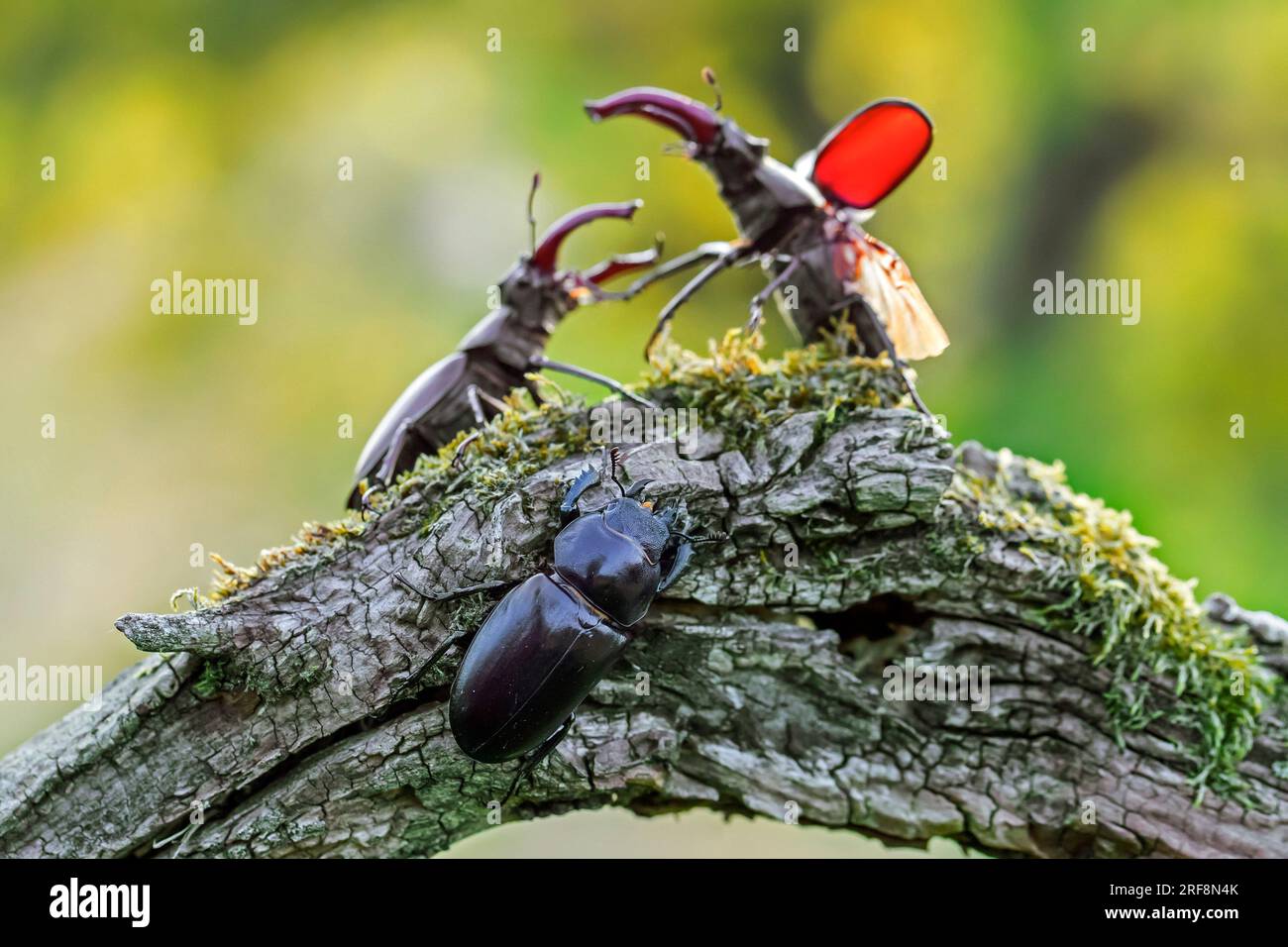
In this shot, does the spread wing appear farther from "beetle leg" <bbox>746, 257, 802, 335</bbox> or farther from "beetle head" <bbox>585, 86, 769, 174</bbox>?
"beetle leg" <bbox>746, 257, 802, 335</bbox>

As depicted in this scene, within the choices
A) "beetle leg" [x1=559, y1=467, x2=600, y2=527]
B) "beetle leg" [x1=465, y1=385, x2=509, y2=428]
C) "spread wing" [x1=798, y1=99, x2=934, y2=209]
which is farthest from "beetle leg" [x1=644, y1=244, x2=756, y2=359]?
"beetle leg" [x1=559, y1=467, x2=600, y2=527]

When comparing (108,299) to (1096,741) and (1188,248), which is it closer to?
(1096,741)

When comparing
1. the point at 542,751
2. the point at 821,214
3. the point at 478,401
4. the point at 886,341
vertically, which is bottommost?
the point at 542,751

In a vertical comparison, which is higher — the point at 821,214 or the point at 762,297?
the point at 821,214

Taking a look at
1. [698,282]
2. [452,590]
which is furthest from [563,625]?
[698,282]

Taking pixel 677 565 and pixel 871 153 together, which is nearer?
pixel 677 565

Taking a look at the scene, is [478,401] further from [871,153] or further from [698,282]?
[871,153]
